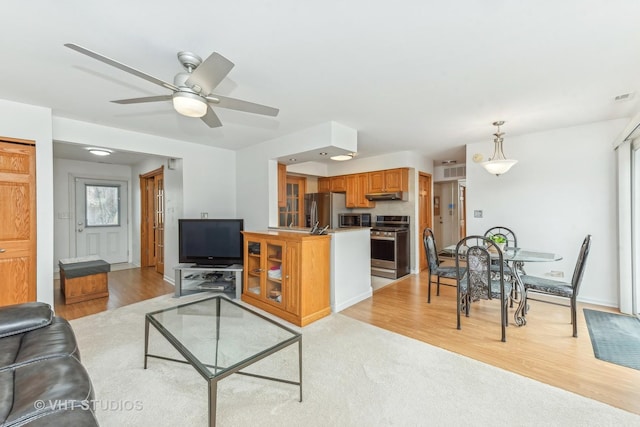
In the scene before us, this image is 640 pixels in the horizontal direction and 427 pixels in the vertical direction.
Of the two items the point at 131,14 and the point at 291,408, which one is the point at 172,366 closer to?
the point at 291,408

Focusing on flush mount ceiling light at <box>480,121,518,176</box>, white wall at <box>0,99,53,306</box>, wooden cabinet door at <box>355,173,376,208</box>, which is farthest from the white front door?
flush mount ceiling light at <box>480,121,518,176</box>

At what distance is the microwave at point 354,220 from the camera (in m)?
5.98

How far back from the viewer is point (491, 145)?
4316 mm

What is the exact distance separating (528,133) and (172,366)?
16.9ft

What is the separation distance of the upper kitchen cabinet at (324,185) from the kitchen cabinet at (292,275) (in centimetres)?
319

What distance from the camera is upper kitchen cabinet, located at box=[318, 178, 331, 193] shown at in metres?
6.49

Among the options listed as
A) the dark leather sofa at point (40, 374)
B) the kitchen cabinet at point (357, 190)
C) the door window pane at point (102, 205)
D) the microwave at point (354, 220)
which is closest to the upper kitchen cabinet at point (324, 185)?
the kitchen cabinet at point (357, 190)

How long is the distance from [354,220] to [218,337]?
174 inches

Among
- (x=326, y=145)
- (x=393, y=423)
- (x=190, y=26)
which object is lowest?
(x=393, y=423)

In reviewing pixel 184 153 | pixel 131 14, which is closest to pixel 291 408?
pixel 131 14

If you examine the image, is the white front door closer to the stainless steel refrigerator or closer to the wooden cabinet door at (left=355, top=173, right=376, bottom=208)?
the stainless steel refrigerator

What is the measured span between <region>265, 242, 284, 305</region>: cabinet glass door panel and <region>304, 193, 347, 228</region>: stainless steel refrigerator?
248 centimetres

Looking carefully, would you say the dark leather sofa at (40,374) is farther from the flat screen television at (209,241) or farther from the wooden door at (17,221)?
the flat screen television at (209,241)

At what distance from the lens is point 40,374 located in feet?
3.99
